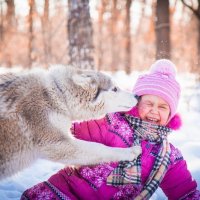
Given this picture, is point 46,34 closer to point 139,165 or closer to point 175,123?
point 175,123

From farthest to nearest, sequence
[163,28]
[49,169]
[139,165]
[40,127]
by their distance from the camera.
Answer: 1. [163,28]
2. [49,169]
3. [139,165]
4. [40,127]

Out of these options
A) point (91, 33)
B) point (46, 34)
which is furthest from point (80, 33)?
point (46, 34)

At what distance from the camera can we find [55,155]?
2.50 m

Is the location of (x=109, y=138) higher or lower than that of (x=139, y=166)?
higher

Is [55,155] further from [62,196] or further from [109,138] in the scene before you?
[109,138]

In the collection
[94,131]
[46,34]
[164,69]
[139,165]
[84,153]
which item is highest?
[46,34]

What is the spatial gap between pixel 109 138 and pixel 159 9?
19.8 feet

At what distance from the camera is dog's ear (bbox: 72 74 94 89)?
272cm

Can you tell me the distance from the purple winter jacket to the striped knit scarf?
0.12 feet

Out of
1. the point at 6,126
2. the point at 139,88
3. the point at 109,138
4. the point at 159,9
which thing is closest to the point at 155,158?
the point at 109,138

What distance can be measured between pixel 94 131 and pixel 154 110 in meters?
0.49

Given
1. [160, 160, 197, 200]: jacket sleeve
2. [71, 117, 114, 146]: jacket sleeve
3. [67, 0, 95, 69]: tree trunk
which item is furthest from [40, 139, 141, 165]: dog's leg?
[67, 0, 95, 69]: tree trunk

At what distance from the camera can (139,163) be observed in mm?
2605

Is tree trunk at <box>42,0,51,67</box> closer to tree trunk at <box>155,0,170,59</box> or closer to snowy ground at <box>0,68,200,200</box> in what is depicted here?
tree trunk at <box>155,0,170,59</box>
